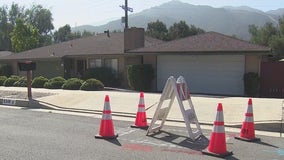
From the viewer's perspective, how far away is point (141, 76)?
73.5 feet

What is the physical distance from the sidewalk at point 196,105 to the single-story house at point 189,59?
18.3 feet

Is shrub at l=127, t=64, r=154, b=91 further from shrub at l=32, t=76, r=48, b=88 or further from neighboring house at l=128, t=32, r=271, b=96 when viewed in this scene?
shrub at l=32, t=76, r=48, b=88

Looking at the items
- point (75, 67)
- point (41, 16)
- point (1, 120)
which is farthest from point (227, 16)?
point (1, 120)

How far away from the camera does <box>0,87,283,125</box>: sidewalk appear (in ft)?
38.6

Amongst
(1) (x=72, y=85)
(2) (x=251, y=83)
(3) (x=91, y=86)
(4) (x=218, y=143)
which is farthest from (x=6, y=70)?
(4) (x=218, y=143)

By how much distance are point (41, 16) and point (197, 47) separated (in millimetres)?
63412

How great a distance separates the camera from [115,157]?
7.55 meters

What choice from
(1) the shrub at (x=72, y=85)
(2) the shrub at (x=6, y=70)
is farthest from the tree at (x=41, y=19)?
(1) the shrub at (x=72, y=85)

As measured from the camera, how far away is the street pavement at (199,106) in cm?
1138

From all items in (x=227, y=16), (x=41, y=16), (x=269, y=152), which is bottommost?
(x=269, y=152)

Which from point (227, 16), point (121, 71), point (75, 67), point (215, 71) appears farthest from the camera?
point (227, 16)

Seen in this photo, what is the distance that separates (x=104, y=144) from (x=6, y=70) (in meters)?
26.8

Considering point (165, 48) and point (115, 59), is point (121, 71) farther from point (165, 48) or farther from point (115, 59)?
point (165, 48)

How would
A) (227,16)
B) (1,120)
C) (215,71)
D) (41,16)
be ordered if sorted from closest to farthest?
(1,120), (215,71), (41,16), (227,16)
